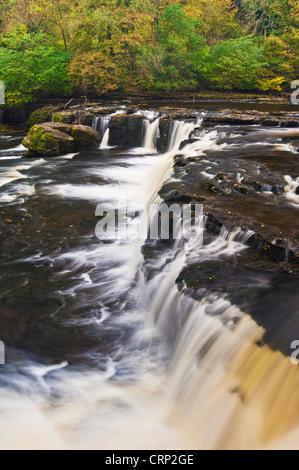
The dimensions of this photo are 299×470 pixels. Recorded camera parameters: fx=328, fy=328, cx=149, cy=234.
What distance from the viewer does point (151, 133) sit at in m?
13.6

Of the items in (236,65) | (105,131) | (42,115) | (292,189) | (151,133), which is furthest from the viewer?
(236,65)

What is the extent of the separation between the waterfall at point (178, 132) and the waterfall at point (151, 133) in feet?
2.63

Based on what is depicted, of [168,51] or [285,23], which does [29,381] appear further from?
[285,23]

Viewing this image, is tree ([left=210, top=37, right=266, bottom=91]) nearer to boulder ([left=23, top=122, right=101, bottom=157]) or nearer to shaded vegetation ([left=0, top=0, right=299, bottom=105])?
shaded vegetation ([left=0, top=0, right=299, bottom=105])

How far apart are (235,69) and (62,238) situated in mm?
19633

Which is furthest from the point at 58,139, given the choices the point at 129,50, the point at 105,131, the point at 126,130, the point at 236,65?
the point at 236,65

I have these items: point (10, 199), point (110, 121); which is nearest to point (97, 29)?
point (110, 121)

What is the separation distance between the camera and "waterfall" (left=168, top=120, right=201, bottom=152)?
12396 mm

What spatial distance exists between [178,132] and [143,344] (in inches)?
399

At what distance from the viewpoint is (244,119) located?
12211 millimetres

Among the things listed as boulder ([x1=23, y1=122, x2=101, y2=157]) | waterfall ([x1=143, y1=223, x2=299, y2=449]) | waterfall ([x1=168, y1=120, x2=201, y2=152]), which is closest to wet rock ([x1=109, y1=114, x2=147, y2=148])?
boulder ([x1=23, y1=122, x2=101, y2=157])

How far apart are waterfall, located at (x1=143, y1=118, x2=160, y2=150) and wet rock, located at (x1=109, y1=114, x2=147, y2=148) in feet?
0.76

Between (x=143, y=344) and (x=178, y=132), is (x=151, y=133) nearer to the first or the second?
(x=178, y=132)

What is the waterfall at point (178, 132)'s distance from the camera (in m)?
12.4
